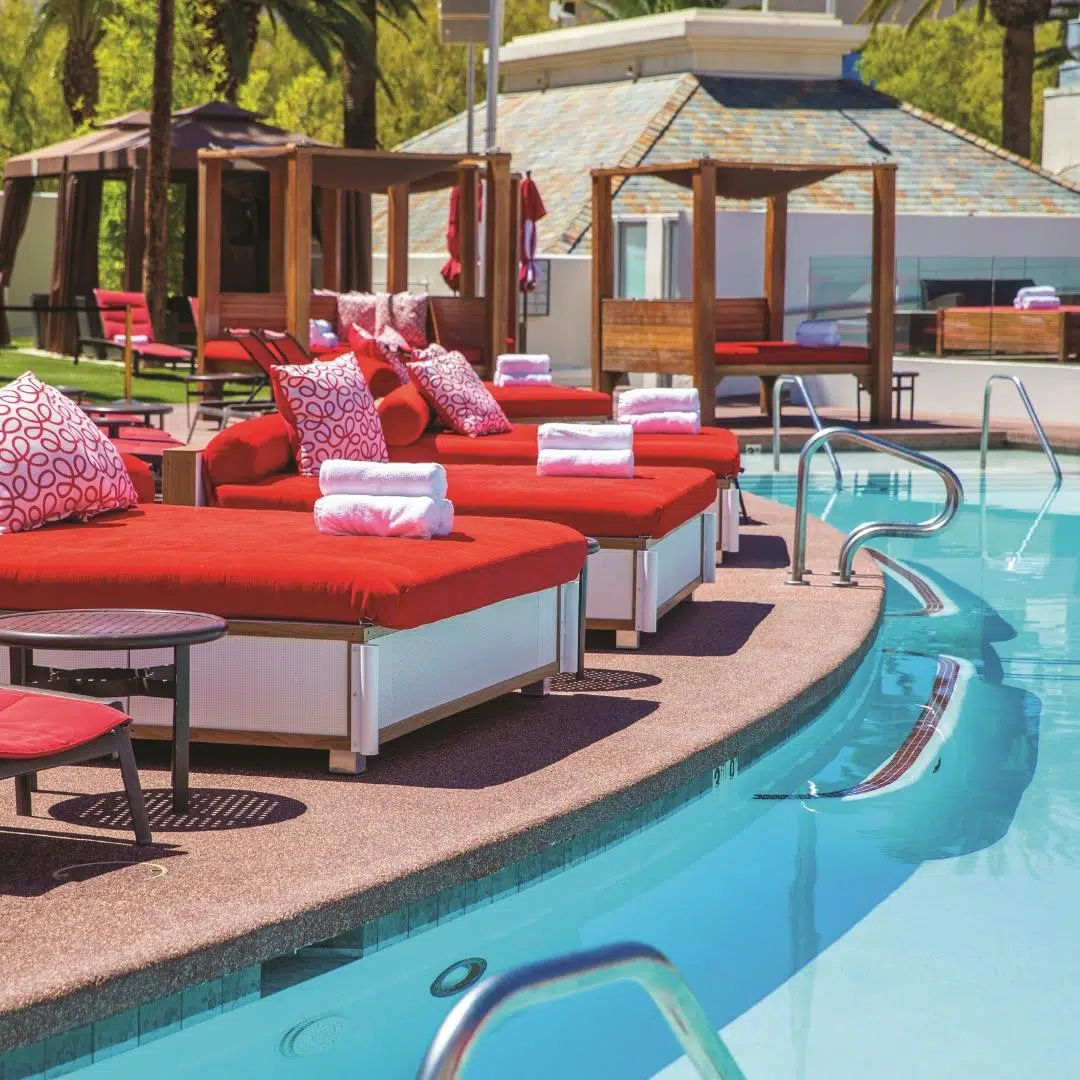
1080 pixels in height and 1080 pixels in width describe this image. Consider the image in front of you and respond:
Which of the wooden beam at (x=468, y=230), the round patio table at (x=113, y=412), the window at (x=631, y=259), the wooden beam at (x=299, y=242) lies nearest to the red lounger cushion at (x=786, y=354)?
the wooden beam at (x=468, y=230)

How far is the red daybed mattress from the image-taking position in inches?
285

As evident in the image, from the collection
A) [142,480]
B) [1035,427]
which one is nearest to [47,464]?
[142,480]

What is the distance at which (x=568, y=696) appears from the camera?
6.50 meters

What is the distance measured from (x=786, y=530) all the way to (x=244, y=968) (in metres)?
7.09

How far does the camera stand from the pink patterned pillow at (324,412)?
25.6 feet

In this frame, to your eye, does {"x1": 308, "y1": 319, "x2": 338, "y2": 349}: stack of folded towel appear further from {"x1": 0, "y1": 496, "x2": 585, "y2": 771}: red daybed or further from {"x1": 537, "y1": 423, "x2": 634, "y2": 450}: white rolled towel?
{"x1": 0, "y1": 496, "x2": 585, "y2": 771}: red daybed

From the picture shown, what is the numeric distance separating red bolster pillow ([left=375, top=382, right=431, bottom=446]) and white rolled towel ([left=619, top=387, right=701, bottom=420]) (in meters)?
1.19

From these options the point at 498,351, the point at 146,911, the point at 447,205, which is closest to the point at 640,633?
the point at 146,911

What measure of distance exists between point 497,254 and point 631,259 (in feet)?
19.1

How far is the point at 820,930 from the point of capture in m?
4.85

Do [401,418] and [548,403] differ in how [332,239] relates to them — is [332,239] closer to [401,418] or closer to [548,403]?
[548,403]

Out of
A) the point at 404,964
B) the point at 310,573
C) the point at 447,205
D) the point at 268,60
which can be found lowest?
the point at 404,964

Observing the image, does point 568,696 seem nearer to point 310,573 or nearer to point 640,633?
point 640,633

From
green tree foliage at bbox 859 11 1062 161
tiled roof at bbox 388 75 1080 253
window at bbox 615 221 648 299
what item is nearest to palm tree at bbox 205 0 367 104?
tiled roof at bbox 388 75 1080 253
